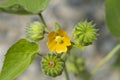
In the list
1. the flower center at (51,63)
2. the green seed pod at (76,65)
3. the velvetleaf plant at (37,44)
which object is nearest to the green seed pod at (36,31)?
the velvetleaf plant at (37,44)

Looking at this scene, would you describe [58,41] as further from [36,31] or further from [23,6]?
[23,6]

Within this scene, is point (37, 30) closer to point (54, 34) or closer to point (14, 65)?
point (54, 34)

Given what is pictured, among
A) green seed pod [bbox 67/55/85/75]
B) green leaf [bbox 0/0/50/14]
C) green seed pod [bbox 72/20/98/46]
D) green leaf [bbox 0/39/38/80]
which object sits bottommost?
green leaf [bbox 0/39/38/80]

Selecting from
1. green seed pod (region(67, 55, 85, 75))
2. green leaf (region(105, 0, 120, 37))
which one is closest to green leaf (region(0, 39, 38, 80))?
green leaf (region(105, 0, 120, 37))

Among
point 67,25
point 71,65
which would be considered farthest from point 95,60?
point 71,65

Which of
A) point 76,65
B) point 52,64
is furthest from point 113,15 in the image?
point 76,65

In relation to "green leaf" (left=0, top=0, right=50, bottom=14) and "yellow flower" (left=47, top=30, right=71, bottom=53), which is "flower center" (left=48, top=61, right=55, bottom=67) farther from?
"green leaf" (left=0, top=0, right=50, bottom=14)
